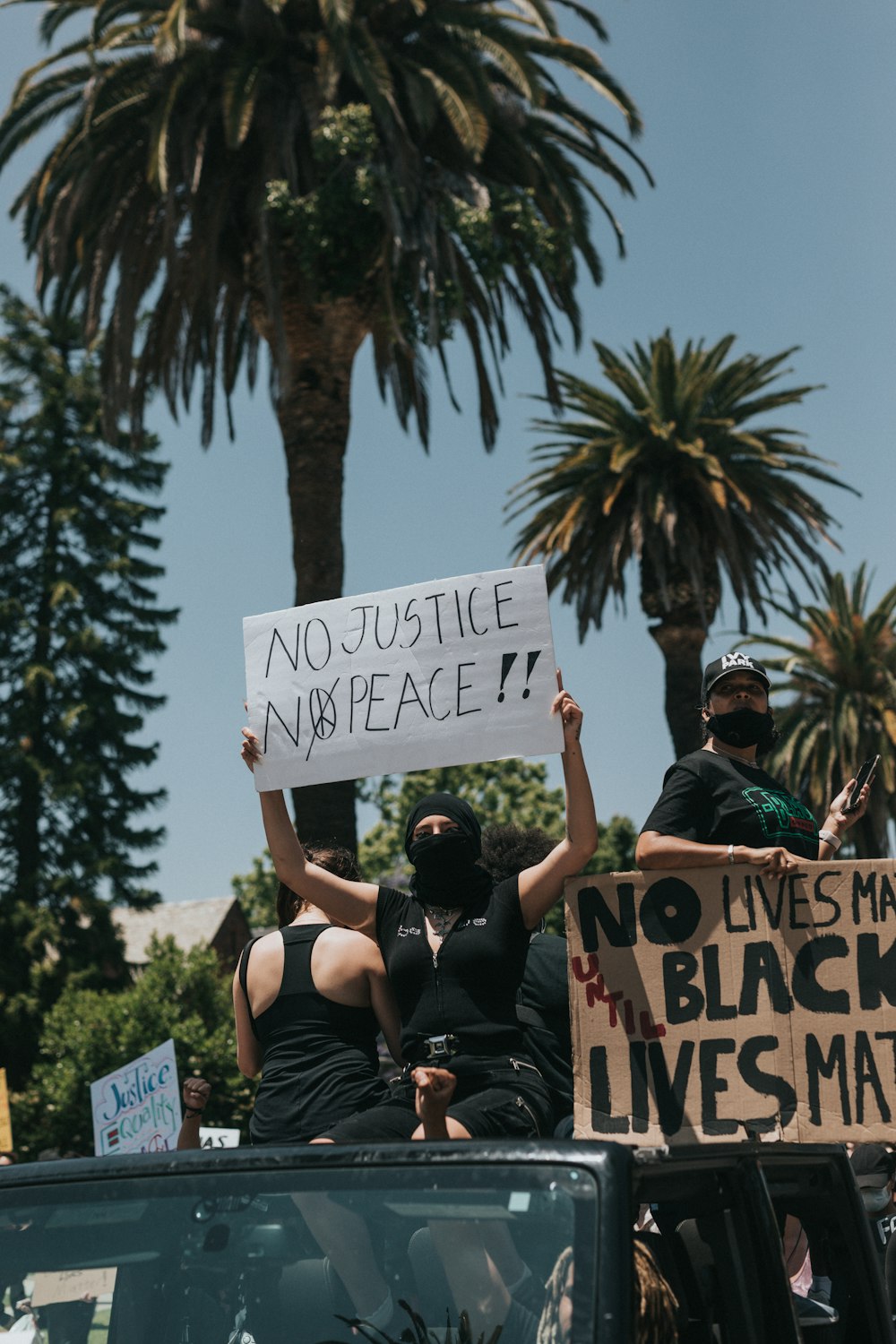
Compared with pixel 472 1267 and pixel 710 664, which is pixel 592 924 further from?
pixel 472 1267

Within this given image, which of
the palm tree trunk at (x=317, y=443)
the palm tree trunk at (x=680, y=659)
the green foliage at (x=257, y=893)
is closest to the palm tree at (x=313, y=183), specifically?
the palm tree trunk at (x=317, y=443)

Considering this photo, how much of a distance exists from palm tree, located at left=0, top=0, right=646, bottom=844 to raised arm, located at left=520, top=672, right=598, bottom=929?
979 cm

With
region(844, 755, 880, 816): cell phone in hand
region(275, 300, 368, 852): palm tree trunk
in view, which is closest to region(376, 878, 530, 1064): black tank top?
region(844, 755, 880, 816): cell phone in hand

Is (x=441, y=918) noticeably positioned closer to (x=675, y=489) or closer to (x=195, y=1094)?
(x=195, y=1094)

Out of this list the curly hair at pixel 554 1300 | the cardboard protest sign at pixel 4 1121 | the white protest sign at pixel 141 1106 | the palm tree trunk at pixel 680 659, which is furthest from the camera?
the palm tree trunk at pixel 680 659

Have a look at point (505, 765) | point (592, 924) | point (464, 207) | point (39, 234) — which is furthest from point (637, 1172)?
point (505, 765)

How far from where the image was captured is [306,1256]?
2.36 meters

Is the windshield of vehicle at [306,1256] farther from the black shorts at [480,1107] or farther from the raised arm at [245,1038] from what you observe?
the raised arm at [245,1038]

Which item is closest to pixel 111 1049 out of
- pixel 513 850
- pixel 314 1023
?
pixel 513 850

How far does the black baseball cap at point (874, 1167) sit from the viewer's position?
691cm

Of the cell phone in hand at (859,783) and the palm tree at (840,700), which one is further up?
the palm tree at (840,700)

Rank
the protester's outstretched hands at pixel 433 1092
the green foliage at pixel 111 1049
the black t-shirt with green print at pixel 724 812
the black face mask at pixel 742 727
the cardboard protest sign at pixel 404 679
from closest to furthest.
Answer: the protester's outstretched hands at pixel 433 1092 → the black t-shirt with green print at pixel 724 812 → the cardboard protest sign at pixel 404 679 → the black face mask at pixel 742 727 → the green foliage at pixel 111 1049

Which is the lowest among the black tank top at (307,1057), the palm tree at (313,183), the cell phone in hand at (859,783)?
the black tank top at (307,1057)

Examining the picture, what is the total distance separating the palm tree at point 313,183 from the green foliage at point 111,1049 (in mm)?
16955
